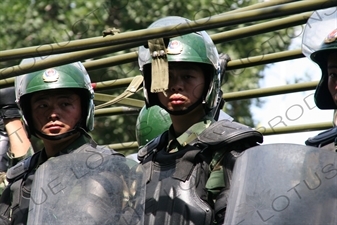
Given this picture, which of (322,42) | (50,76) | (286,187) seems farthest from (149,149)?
(286,187)

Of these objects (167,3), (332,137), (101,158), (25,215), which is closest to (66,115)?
(25,215)

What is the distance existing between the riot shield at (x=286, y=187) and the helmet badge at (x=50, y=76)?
1958mm

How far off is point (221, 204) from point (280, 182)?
2.93 ft

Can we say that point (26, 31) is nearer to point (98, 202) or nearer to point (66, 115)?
point (66, 115)

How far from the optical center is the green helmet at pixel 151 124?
9156mm

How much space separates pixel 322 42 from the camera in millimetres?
6781

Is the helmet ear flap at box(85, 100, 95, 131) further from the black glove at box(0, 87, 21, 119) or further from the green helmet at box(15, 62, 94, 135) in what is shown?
the black glove at box(0, 87, 21, 119)

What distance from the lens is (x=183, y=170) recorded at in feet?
22.7

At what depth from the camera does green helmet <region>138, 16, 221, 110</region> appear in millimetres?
7219

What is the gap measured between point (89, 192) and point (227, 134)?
898mm

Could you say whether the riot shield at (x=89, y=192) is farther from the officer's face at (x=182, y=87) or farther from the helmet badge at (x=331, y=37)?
the helmet badge at (x=331, y=37)

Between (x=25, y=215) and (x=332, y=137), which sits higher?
(x=332, y=137)

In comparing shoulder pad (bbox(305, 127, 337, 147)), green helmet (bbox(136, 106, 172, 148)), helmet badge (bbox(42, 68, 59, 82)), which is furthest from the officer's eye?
green helmet (bbox(136, 106, 172, 148))

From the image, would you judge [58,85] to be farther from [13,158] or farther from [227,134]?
[13,158]
